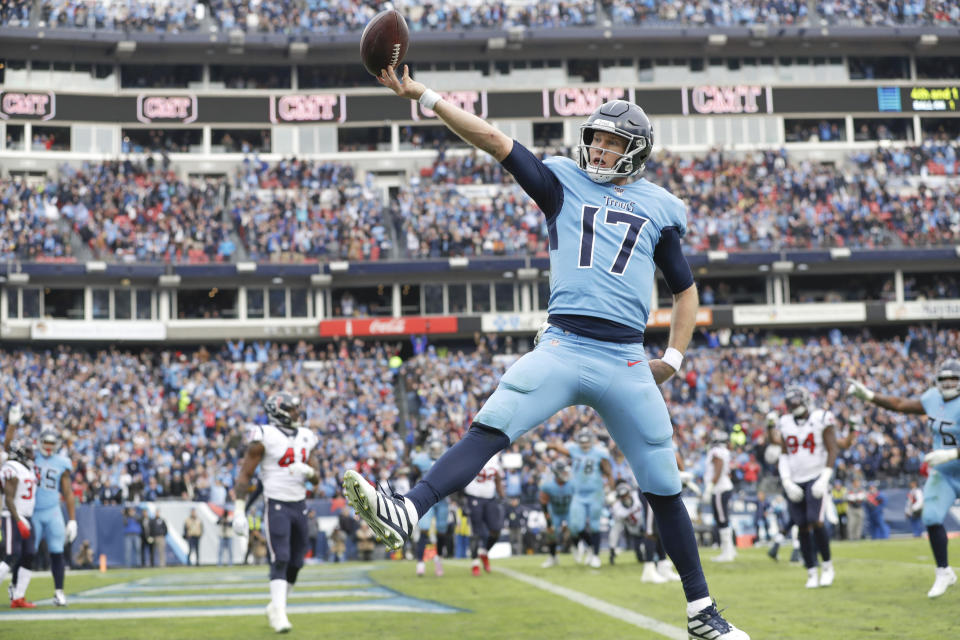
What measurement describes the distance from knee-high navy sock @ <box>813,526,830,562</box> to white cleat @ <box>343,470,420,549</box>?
835 centimetres

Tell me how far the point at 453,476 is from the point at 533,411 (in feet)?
1.62

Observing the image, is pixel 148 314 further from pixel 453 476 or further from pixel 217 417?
pixel 453 476

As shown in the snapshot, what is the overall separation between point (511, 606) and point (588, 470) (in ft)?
19.3

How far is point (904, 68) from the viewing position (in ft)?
153

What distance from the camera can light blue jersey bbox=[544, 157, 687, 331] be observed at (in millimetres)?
5184

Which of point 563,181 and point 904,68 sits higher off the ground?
point 904,68

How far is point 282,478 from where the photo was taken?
9977mm

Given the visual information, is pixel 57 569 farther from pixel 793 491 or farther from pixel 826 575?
pixel 826 575

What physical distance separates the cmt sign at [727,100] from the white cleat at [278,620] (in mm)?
38870

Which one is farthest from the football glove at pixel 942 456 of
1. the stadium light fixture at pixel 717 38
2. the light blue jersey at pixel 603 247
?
the stadium light fixture at pixel 717 38

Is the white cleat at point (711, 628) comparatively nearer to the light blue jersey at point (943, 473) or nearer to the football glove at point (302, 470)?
the football glove at point (302, 470)

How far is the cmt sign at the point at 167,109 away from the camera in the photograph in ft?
140

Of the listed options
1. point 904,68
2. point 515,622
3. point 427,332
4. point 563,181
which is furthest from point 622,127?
point 904,68

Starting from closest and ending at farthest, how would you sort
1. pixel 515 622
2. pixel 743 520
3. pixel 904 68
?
pixel 515 622 < pixel 743 520 < pixel 904 68
